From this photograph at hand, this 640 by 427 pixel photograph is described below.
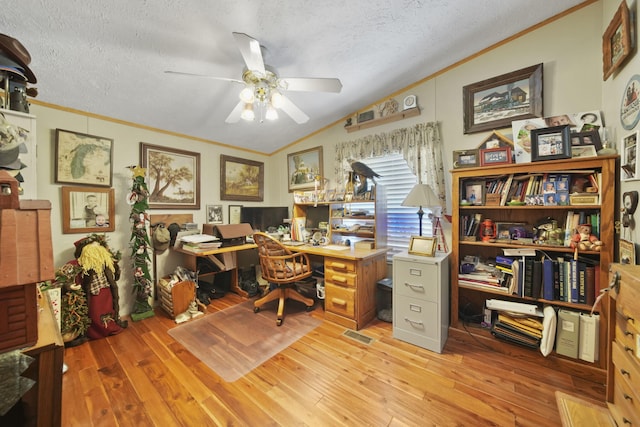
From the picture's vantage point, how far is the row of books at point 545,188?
5.32 feet

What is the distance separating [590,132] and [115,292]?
13.2 ft

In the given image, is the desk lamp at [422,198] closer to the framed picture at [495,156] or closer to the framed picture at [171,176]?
the framed picture at [495,156]

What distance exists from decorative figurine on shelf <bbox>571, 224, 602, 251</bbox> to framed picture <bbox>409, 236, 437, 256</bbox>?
0.87 metres

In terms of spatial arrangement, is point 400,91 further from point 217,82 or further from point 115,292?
point 115,292

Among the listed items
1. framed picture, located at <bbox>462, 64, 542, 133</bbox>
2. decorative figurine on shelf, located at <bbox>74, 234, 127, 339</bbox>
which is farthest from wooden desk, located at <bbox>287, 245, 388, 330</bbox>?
decorative figurine on shelf, located at <bbox>74, 234, 127, 339</bbox>

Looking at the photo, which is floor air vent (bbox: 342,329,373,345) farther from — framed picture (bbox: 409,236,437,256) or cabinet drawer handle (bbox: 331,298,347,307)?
framed picture (bbox: 409,236,437,256)

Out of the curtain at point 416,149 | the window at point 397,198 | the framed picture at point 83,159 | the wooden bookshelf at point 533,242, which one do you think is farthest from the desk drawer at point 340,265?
the framed picture at point 83,159

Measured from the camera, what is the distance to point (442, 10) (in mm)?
1614

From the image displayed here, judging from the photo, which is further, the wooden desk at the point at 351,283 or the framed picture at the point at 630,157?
the wooden desk at the point at 351,283

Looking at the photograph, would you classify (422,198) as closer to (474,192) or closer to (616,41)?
(474,192)

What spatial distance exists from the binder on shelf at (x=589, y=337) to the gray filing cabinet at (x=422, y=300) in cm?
81

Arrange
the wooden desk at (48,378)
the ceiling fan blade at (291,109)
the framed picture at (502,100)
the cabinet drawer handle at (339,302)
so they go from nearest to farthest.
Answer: the wooden desk at (48,378) < the ceiling fan blade at (291,109) < the framed picture at (502,100) < the cabinet drawer handle at (339,302)

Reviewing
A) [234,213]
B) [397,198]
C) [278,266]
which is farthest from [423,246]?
[234,213]

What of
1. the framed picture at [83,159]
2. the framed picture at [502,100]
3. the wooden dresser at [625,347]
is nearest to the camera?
the wooden dresser at [625,347]
